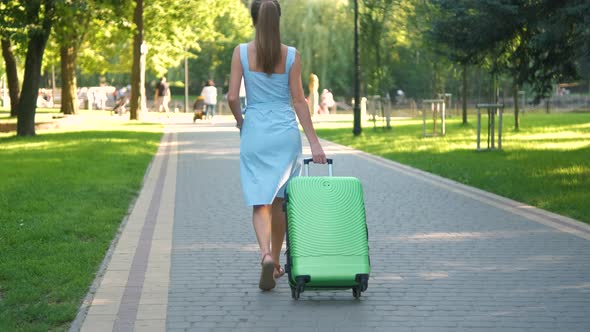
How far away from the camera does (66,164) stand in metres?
18.1

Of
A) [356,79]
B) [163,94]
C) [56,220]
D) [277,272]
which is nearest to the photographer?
[277,272]

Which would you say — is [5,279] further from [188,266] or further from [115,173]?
[115,173]

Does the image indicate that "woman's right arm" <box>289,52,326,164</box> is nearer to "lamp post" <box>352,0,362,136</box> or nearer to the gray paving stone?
the gray paving stone

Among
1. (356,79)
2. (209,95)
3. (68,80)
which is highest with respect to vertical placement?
(68,80)

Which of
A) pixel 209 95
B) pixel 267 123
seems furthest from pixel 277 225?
pixel 209 95

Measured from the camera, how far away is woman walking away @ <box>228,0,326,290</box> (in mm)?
6809

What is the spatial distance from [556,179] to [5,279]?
949 cm

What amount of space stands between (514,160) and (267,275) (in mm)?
12504

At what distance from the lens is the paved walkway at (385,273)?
621 centimetres

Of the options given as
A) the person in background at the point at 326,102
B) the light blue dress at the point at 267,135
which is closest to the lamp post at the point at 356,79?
the light blue dress at the point at 267,135

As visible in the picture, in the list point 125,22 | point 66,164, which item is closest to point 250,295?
point 66,164

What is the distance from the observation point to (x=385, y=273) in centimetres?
782

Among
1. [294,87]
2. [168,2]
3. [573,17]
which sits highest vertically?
[168,2]

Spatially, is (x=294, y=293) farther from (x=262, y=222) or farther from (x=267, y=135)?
(x=267, y=135)
